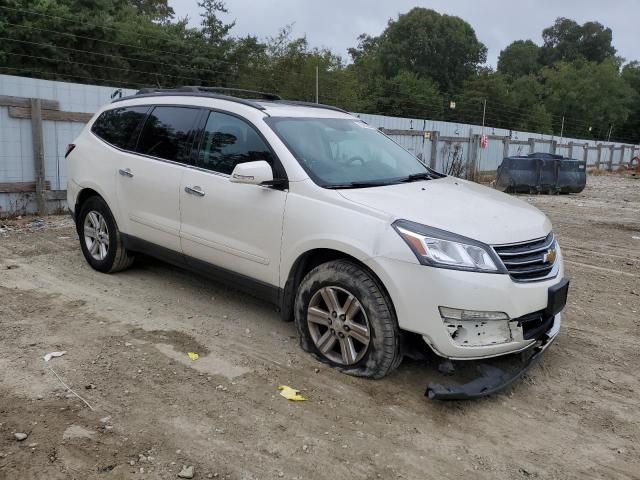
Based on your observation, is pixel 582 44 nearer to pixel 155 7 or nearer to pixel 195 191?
pixel 155 7

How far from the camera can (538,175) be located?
17.5m

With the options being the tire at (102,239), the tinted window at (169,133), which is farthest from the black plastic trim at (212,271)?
the tinted window at (169,133)

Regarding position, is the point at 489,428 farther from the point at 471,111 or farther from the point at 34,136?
the point at 471,111

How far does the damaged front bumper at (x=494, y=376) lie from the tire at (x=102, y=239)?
11.7ft

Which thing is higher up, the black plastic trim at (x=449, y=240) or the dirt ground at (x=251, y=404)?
the black plastic trim at (x=449, y=240)

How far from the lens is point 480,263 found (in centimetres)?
331

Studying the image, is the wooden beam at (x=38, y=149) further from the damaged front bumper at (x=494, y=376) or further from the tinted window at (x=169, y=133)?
the damaged front bumper at (x=494, y=376)

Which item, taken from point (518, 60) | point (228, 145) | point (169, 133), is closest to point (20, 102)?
point (169, 133)

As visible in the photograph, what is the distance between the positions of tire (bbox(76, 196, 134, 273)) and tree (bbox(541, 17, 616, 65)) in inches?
4069

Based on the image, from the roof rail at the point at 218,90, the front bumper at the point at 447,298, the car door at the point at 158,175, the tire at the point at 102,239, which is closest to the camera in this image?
the front bumper at the point at 447,298

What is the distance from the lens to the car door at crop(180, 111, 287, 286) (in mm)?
4066

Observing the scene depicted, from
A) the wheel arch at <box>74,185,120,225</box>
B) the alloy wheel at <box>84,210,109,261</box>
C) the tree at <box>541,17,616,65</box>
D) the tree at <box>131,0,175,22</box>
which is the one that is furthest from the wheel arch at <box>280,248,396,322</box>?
the tree at <box>541,17,616,65</box>

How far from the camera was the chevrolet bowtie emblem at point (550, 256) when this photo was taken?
3.69m

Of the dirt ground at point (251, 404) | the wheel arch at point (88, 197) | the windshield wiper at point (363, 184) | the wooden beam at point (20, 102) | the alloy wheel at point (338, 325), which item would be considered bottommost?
the dirt ground at point (251, 404)
